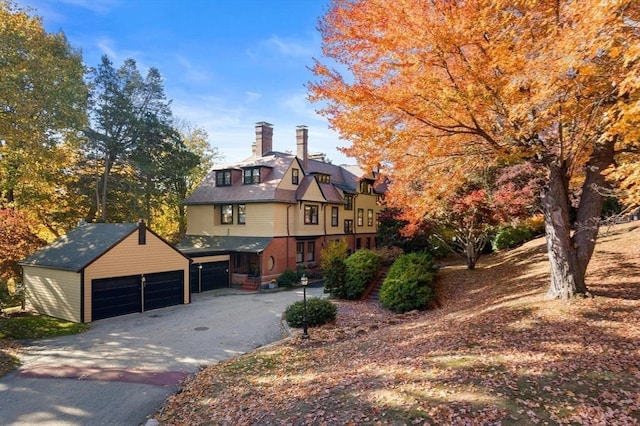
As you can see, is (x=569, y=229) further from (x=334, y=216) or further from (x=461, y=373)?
(x=334, y=216)

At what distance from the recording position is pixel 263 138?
33312 millimetres

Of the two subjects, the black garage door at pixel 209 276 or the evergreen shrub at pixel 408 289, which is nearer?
the evergreen shrub at pixel 408 289

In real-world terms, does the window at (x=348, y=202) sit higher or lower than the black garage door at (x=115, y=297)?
higher

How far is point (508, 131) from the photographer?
10391 mm

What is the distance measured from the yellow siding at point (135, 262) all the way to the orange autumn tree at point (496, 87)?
13246mm

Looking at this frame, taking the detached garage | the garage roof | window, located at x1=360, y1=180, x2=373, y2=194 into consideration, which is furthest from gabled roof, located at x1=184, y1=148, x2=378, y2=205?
the detached garage

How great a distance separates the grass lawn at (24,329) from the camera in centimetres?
1331

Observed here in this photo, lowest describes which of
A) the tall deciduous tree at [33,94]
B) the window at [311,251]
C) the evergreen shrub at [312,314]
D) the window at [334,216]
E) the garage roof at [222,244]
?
the evergreen shrub at [312,314]

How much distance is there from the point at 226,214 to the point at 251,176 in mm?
3691

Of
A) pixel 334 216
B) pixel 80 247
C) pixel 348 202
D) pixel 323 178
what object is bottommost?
pixel 80 247

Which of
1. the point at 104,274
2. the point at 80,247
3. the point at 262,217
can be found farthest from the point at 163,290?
the point at 262,217

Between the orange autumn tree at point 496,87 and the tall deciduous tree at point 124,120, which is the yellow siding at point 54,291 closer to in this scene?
the tall deciduous tree at point 124,120

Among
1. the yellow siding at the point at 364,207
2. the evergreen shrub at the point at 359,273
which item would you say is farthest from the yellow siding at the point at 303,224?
the evergreen shrub at the point at 359,273

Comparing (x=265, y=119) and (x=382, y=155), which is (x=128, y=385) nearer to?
(x=382, y=155)
